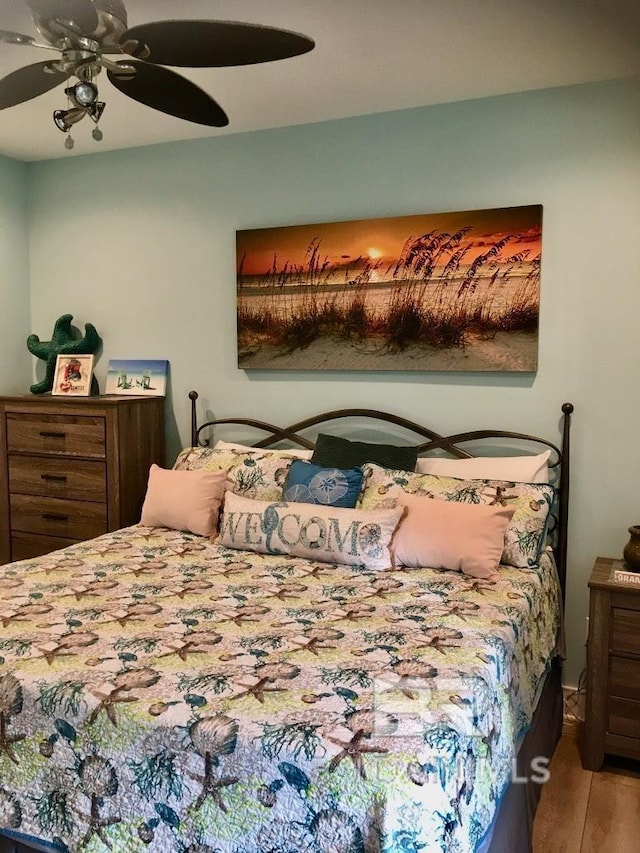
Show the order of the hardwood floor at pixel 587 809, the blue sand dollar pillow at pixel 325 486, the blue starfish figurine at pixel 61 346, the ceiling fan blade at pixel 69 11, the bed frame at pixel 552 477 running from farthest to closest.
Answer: the blue starfish figurine at pixel 61 346 < the blue sand dollar pillow at pixel 325 486 < the hardwood floor at pixel 587 809 < the bed frame at pixel 552 477 < the ceiling fan blade at pixel 69 11

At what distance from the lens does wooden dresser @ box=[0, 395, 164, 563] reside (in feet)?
11.5

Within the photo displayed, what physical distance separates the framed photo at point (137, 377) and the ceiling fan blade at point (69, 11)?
225 cm

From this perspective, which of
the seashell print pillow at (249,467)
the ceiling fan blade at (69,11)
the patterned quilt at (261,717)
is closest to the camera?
the patterned quilt at (261,717)

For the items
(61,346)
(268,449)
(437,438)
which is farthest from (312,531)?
(61,346)

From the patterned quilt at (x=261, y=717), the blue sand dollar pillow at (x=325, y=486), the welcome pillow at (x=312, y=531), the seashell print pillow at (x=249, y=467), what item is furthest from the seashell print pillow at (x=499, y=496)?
the seashell print pillow at (x=249, y=467)

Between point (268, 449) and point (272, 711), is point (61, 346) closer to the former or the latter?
point (268, 449)

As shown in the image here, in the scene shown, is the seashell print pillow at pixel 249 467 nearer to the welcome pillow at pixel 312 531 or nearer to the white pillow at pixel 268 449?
the white pillow at pixel 268 449

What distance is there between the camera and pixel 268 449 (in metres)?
3.57

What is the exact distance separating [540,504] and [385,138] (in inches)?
71.2

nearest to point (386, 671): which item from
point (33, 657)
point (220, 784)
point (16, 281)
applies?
point (220, 784)

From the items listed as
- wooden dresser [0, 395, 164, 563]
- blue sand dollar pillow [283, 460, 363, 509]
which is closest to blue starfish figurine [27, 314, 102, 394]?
wooden dresser [0, 395, 164, 563]

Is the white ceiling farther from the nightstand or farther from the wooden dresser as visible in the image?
the nightstand

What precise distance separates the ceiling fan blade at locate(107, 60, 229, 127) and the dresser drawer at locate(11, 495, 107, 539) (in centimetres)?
203

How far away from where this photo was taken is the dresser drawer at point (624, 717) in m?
2.47
